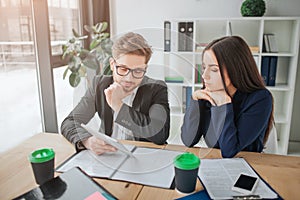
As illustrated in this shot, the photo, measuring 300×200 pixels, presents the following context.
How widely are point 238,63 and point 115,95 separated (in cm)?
54

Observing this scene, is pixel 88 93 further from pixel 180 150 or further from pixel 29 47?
pixel 29 47

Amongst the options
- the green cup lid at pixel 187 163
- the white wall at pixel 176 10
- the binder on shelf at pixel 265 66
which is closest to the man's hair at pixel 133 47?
the green cup lid at pixel 187 163

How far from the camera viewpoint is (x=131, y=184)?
2.95 feet

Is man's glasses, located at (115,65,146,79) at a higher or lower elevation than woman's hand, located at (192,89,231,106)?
higher

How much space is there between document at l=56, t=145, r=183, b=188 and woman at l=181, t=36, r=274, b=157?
0.13 metres

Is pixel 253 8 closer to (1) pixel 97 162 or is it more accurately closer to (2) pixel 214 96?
(2) pixel 214 96

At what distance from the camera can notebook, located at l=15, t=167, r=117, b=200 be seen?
798 mm

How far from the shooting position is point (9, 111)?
1.91 metres

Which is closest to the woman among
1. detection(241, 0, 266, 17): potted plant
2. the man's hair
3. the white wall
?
the man's hair

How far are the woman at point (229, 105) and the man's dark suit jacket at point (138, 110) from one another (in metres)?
0.09

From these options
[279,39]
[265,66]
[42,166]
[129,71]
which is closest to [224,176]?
[129,71]

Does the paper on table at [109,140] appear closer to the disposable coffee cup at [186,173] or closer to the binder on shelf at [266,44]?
the disposable coffee cup at [186,173]

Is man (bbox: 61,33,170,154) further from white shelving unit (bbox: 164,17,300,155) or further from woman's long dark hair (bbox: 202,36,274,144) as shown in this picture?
white shelving unit (bbox: 164,17,300,155)

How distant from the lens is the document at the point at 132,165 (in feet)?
3.06
